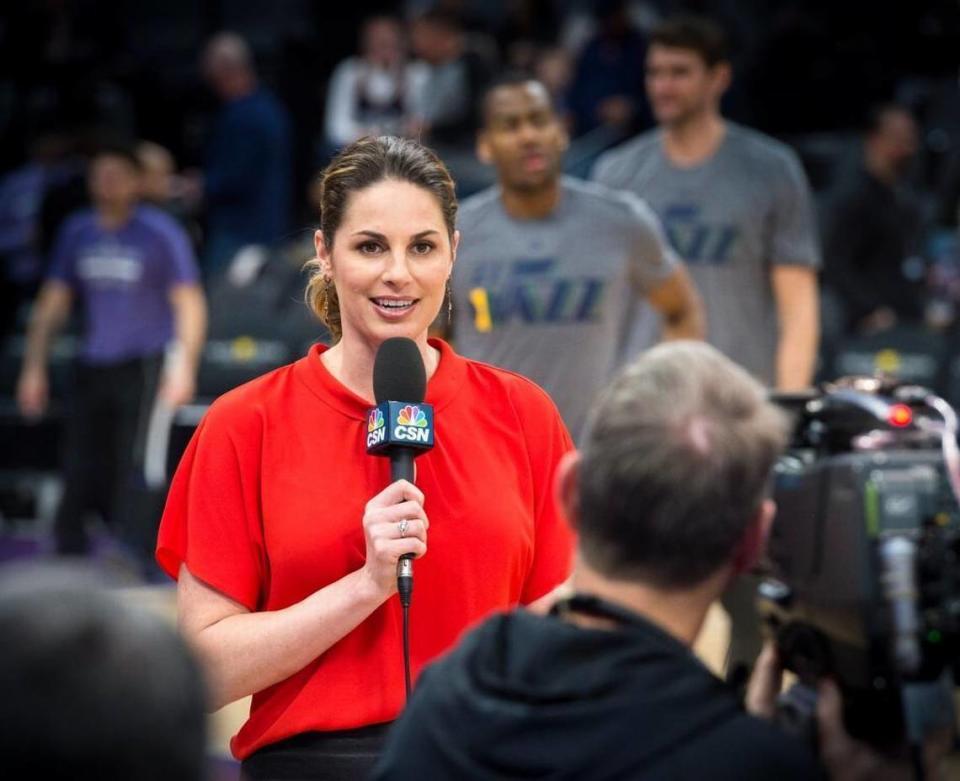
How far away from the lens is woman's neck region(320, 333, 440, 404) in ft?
8.77

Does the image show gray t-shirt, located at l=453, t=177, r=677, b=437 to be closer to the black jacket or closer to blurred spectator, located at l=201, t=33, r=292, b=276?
the black jacket

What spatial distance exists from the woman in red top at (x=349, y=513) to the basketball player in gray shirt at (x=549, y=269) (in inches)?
83.8

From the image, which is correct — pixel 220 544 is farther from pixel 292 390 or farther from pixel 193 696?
pixel 193 696

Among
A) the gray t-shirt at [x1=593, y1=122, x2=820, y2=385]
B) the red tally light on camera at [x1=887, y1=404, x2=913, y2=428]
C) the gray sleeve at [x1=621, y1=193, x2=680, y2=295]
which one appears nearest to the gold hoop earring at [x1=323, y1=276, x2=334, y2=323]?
the red tally light on camera at [x1=887, y1=404, x2=913, y2=428]

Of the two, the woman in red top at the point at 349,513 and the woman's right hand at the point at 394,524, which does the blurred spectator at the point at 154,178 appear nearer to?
the woman in red top at the point at 349,513

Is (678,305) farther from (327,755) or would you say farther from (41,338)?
(41,338)

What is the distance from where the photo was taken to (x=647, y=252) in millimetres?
4961

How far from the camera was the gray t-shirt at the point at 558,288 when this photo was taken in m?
4.88

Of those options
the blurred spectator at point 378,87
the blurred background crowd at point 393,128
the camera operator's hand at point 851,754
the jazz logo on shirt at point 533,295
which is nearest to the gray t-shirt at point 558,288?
the jazz logo on shirt at point 533,295

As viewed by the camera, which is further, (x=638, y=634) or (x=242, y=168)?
(x=242, y=168)

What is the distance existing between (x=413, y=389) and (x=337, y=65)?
383 inches

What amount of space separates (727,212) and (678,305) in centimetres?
73

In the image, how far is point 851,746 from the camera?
1.93m

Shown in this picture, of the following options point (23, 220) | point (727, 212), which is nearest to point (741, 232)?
point (727, 212)
